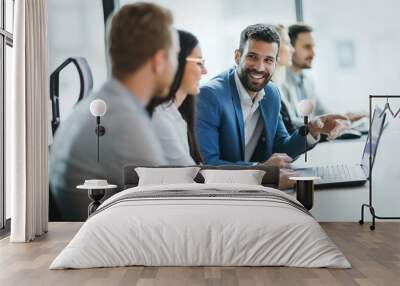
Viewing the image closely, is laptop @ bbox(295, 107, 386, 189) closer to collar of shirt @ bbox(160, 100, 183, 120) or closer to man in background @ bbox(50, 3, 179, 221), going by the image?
collar of shirt @ bbox(160, 100, 183, 120)

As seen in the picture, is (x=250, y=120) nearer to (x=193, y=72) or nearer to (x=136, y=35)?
(x=193, y=72)

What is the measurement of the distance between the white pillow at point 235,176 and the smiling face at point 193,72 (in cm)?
121

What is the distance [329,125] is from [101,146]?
293 cm

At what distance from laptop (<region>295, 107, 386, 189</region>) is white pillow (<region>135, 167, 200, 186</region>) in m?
1.51

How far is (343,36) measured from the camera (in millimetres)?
7793

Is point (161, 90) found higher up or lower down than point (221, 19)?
lower down

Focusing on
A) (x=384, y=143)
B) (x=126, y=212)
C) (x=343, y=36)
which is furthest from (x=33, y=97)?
(x=384, y=143)

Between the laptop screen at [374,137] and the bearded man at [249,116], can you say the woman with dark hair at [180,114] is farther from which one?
the laptop screen at [374,137]

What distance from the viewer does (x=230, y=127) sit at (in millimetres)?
7680

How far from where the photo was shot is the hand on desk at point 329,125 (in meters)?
7.77

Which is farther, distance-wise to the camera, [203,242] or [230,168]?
[230,168]

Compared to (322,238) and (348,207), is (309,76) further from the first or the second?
(322,238)


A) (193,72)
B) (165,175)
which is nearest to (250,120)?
(193,72)

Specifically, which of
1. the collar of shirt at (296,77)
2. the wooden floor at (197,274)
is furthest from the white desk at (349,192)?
the wooden floor at (197,274)
